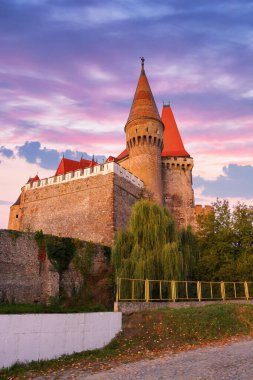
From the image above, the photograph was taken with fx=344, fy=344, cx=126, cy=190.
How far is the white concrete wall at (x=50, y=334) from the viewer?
8.12 meters

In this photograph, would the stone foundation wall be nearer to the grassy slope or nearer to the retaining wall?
the retaining wall

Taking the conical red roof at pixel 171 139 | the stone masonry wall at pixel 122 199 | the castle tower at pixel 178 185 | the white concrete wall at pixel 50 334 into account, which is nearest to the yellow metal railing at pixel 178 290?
the white concrete wall at pixel 50 334

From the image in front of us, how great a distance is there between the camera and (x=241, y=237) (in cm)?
2005

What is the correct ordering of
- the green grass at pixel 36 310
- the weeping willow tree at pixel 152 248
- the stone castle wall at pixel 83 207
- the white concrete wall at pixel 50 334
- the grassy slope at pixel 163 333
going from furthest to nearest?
1. the stone castle wall at pixel 83 207
2. the weeping willow tree at pixel 152 248
3. the green grass at pixel 36 310
4. the grassy slope at pixel 163 333
5. the white concrete wall at pixel 50 334

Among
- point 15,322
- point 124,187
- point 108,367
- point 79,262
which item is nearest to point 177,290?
point 79,262

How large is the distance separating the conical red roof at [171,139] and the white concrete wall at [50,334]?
26.0m

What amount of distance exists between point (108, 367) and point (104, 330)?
232 cm

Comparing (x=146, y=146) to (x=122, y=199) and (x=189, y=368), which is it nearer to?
(x=122, y=199)

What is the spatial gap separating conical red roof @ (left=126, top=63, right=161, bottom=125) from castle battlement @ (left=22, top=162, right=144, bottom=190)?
243 inches

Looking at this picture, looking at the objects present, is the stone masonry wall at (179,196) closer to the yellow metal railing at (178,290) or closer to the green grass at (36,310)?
the yellow metal railing at (178,290)

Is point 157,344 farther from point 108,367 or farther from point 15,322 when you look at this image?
point 15,322

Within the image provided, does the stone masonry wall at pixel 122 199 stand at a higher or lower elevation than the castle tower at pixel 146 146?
lower

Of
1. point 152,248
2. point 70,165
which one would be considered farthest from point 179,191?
point 152,248

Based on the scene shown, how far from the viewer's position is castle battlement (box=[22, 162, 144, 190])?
86.5 ft
